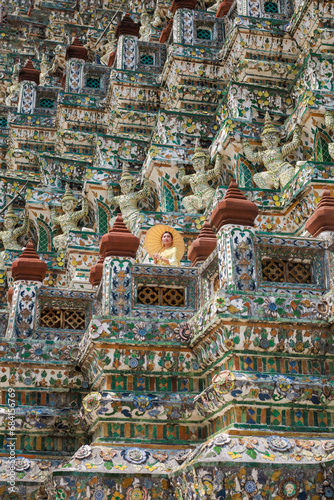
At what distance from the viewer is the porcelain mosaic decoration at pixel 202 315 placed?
941 cm

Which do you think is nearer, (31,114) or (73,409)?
(73,409)

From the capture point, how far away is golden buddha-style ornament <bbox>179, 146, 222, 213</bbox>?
1698 cm

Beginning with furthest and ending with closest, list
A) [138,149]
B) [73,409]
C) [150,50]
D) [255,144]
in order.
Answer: [150,50], [138,149], [255,144], [73,409]

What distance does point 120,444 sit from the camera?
33.8 ft

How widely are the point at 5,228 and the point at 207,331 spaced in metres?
15.0

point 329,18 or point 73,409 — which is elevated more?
point 329,18

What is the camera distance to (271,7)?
20.7m

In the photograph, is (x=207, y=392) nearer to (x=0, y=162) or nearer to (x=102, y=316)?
(x=102, y=316)

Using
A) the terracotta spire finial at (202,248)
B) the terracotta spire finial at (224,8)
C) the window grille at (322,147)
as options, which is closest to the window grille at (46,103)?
the terracotta spire finial at (224,8)

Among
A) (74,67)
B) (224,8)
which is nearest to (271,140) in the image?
(224,8)

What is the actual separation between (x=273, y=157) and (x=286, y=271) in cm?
599

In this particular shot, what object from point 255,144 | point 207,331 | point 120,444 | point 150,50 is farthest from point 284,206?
point 150,50

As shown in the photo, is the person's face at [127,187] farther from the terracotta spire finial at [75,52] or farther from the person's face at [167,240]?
the terracotta spire finial at [75,52]

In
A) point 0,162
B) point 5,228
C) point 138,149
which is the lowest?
point 5,228
